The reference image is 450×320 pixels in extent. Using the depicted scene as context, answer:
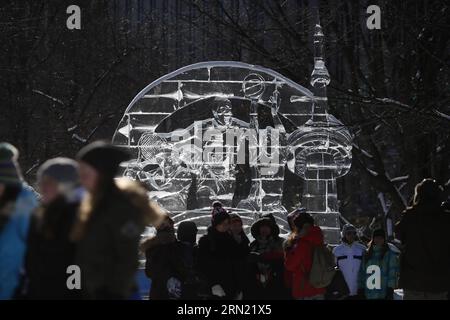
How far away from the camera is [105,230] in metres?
5.48

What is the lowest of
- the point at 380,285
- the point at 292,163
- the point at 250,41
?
the point at 380,285

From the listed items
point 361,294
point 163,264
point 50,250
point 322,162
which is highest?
point 322,162

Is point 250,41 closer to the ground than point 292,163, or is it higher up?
higher up

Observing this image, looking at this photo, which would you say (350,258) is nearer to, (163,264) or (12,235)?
(163,264)

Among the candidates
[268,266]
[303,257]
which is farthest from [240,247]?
[303,257]

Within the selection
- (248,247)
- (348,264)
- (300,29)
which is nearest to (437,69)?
(300,29)

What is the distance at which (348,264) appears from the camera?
473 inches

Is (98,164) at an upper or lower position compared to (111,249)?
upper

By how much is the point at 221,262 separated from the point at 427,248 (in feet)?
6.49

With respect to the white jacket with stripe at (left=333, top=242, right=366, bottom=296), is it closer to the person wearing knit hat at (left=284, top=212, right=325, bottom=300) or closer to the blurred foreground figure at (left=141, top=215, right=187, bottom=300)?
the person wearing knit hat at (left=284, top=212, right=325, bottom=300)

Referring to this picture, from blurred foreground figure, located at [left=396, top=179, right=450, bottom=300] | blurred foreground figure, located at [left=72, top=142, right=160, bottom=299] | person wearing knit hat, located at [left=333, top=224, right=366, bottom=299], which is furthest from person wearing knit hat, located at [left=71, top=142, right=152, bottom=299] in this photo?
person wearing knit hat, located at [left=333, top=224, right=366, bottom=299]

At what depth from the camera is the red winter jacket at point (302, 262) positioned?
34.9ft
